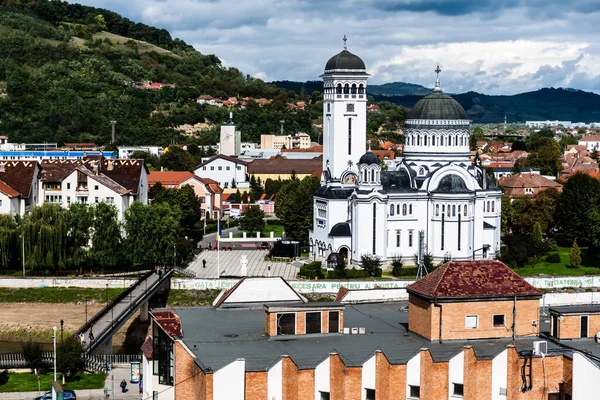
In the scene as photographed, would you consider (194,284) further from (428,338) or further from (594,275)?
(428,338)

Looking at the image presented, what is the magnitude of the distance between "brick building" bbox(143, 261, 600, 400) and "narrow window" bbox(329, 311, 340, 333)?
33 mm

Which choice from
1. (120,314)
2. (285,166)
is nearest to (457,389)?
(120,314)

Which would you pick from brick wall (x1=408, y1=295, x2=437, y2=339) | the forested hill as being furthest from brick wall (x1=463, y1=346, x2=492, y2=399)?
the forested hill

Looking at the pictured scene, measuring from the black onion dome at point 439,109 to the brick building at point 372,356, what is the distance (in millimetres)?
39504

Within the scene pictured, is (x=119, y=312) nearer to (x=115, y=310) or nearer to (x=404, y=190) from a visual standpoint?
(x=115, y=310)

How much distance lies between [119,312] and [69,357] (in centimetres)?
809

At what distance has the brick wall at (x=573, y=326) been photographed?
34.0 metres

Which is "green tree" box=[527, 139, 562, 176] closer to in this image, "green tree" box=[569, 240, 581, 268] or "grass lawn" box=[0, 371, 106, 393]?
"green tree" box=[569, 240, 581, 268]

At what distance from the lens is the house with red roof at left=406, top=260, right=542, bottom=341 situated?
111 feet

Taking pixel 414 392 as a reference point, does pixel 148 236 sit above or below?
above

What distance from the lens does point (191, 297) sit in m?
61.6

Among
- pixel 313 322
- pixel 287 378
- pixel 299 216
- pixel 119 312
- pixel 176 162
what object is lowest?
pixel 119 312

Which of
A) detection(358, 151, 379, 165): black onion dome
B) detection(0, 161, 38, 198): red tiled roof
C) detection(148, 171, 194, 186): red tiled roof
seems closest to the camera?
detection(358, 151, 379, 165): black onion dome

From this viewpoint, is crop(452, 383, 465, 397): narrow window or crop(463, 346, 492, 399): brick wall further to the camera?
crop(452, 383, 465, 397): narrow window
